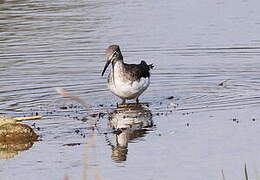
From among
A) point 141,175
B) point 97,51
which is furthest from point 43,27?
point 141,175

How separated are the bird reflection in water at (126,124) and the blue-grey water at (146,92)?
0.04 m

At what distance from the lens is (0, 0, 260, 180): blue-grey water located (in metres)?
10.7

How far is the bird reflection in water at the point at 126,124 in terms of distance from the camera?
37.3 feet

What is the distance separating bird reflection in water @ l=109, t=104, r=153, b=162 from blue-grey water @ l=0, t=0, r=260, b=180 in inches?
1.4

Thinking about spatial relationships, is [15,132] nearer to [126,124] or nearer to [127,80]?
[126,124]

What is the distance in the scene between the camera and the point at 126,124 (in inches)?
506

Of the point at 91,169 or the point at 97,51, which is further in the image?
the point at 97,51

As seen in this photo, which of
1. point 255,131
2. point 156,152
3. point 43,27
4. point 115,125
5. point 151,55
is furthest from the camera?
point 43,27

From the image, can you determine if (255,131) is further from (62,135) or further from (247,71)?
(247,71)

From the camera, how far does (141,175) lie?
10.1 meters

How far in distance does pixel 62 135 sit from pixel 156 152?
1.64 meters

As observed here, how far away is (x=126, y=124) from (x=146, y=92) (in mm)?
2533

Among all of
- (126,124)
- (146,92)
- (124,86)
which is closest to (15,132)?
(126,124)

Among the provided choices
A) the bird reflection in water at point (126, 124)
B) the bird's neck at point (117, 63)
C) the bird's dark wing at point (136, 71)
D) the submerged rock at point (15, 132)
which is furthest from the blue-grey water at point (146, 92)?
the bird's neck at point (117, 63)
